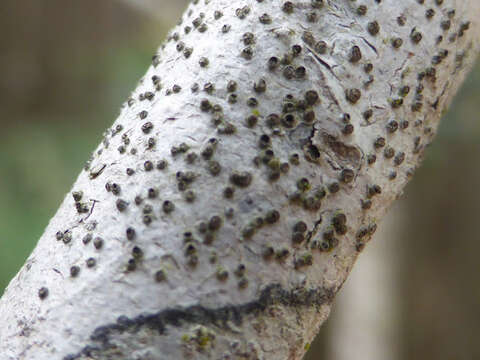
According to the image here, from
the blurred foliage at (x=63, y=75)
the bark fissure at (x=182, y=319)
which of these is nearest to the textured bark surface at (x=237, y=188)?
the bark fissure at (x=182, y=319)

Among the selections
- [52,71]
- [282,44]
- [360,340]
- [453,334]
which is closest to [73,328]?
[282,44]

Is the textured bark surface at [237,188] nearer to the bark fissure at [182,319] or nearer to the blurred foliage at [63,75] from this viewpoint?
the bark fissure at [182,319]

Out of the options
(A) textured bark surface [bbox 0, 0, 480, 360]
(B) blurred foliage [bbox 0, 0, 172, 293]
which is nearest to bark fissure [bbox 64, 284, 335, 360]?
(A) textured bark surface [bbox 0, 0, 480, 360]

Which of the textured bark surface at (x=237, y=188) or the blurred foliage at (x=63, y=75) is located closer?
the textured bark surface at (x=237, y=188)

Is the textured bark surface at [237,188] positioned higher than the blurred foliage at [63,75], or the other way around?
the textured bark surface at [237,188]

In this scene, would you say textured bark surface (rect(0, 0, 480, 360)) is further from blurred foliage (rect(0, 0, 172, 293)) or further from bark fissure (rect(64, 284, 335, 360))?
blurred foliage (rect(0, 0, 172, 293))

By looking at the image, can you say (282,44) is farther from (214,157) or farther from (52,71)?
(52,71)

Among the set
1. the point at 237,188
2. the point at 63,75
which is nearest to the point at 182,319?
the point at 237,188

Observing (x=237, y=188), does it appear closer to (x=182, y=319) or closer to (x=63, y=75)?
(x=182, y=319)
